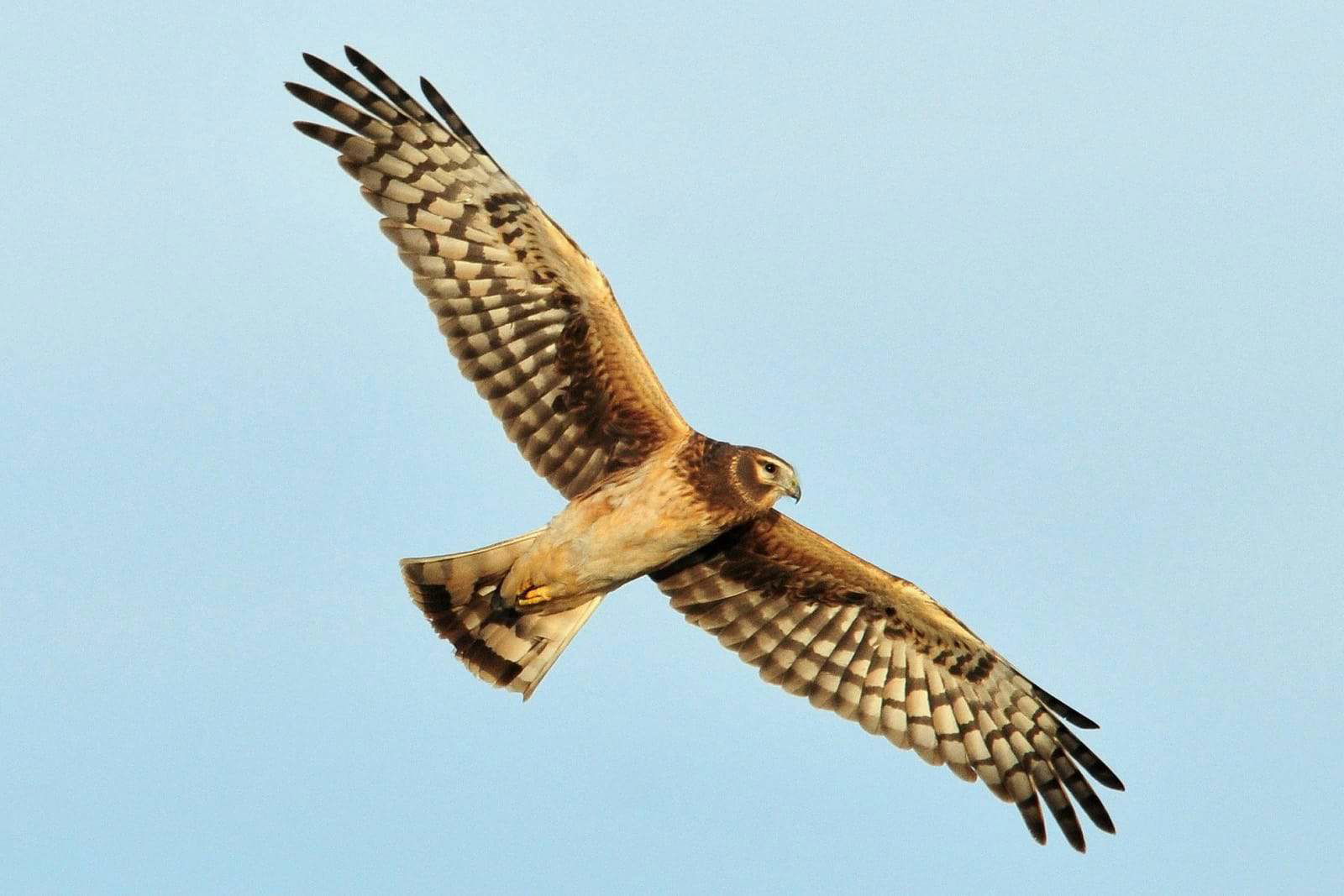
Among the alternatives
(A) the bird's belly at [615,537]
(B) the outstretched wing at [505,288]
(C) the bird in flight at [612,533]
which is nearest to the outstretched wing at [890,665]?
(C) the bird in flight at [612,533]

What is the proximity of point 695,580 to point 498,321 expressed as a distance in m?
2.06

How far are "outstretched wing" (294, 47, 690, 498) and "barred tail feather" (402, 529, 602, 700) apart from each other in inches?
27.6

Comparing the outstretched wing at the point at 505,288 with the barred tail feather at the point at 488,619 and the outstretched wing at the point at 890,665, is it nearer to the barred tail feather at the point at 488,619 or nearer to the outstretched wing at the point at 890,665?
the barred tail feather at the point at 488,619

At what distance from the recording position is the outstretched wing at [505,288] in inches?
456

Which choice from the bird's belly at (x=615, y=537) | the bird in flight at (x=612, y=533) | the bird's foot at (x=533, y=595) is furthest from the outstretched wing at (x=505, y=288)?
the bird's foot at (x=533, y=595)

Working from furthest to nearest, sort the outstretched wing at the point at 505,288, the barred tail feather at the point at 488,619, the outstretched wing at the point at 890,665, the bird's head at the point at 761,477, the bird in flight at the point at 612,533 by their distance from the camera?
the outstretched wing at the point at 890,665
the barred tail feather at the point at 488,619
the outstretched wing at the point at 505,288
the bird in flight at the point at 612,533
the bird's head at the point at 761,477

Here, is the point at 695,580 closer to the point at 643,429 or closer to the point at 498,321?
the point at 643,429

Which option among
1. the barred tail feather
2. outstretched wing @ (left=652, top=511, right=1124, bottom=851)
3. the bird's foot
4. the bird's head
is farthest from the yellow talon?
the bird's head

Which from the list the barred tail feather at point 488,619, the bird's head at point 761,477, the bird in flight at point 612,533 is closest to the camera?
the bird's head at point 761,477

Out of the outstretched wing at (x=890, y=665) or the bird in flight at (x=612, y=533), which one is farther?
the outstretched wing at (x=890, y=665)

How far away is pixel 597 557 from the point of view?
11.4 metres

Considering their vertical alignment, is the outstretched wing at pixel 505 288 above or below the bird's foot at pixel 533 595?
above

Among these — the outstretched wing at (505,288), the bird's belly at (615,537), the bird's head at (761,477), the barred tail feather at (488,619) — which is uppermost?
the outstretched wing at (505,288)

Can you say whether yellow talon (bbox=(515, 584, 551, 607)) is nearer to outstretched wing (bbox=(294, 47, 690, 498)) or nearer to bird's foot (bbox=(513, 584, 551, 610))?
bird's foot (bbox=(513, 584, 551, 610))
